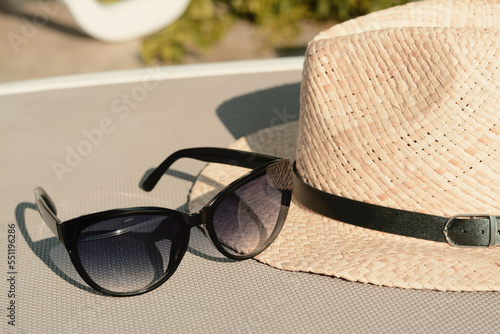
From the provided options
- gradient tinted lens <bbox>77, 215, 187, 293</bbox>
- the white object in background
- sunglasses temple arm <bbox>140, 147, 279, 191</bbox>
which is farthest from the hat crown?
the white object in background

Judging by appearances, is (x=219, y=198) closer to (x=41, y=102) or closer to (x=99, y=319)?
(x=99, y=319)

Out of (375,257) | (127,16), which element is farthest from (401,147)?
(127,16)

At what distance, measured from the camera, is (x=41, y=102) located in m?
1.55

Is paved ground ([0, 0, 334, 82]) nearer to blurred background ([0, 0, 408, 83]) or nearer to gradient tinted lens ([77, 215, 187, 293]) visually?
blurred background ([0, 0, 408, 83])

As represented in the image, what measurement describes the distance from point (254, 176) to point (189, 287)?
0.63 feet

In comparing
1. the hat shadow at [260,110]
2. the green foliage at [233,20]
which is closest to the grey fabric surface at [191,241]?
the hat shadow at [260,110]

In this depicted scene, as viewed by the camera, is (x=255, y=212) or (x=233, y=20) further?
(x=233, y=20)

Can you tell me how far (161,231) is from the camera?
88 centimetres

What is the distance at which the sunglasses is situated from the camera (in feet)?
2.73

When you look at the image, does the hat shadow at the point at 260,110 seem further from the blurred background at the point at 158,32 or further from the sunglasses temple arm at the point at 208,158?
the blurred background at the point at 158,32

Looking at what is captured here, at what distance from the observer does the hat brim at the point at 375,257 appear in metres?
0.84

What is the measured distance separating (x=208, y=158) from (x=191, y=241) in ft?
0.74

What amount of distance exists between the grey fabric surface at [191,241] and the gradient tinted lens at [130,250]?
0.03m

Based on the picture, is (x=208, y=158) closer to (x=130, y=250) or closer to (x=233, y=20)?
(x=130, y=250)
